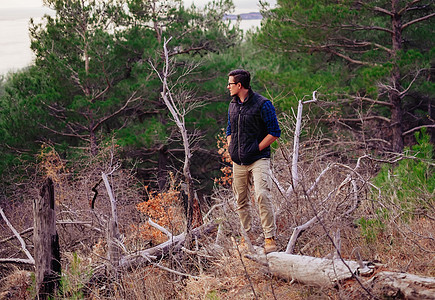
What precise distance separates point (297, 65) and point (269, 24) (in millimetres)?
4044

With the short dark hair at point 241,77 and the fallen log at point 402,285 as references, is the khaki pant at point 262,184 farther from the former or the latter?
the fallen log at point 402,285

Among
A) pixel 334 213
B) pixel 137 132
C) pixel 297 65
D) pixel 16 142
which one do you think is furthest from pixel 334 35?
pixel 16 142

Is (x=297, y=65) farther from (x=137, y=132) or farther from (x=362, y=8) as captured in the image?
(x=137, y=132)

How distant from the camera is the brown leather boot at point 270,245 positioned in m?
4.74

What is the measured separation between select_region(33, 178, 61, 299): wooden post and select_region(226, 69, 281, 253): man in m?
2.51

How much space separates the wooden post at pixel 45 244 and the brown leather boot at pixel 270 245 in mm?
2798

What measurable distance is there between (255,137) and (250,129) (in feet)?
0.34

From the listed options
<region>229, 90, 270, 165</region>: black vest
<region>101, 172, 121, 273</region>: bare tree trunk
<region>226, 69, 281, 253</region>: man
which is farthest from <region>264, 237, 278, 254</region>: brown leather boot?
<region>101, 172, 121, 273</region>: bare tree trunk

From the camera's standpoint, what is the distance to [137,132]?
1916cm

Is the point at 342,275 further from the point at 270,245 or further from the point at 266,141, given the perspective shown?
the point at 266,141

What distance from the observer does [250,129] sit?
A: 495 cm

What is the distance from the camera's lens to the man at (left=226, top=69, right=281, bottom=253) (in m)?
4.87

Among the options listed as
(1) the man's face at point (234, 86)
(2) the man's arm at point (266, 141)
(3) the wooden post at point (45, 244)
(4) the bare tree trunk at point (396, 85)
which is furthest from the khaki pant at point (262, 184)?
(4) the bare tree trunk at point (396, 85)

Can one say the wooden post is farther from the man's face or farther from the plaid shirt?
the plaid shirt
